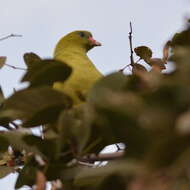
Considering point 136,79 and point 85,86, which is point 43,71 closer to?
point 136,79

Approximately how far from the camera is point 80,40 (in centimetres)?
346

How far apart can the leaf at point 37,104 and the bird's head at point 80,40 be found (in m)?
2.20

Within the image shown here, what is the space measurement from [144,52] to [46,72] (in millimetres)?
1355

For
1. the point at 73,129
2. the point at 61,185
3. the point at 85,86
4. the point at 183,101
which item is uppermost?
the point at 183,101

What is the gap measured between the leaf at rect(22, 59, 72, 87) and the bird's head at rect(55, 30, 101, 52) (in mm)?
2173

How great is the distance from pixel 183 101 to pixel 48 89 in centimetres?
36

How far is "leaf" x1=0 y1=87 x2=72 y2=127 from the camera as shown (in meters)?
0.91

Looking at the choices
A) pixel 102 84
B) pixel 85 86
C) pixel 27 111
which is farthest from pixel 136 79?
pixel 85 86

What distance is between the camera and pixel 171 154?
1.92 ft

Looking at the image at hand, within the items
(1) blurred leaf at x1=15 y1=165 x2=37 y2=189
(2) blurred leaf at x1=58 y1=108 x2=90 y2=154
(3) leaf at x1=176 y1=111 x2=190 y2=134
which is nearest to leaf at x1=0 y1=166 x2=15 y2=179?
(1) blurred leaf at x1=15 y1=165 x2=37 y2=189

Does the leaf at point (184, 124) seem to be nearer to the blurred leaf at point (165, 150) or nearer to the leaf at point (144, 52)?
the blurred leaf at point (165, 150)

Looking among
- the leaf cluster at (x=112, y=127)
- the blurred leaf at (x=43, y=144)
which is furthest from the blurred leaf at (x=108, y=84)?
the blurred leaf at (x=43, y=144)

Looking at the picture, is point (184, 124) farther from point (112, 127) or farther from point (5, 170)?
point (5, 170)

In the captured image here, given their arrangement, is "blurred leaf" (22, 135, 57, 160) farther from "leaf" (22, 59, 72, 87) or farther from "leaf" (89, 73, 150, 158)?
"leaf" (89, 73, 150, 158)
